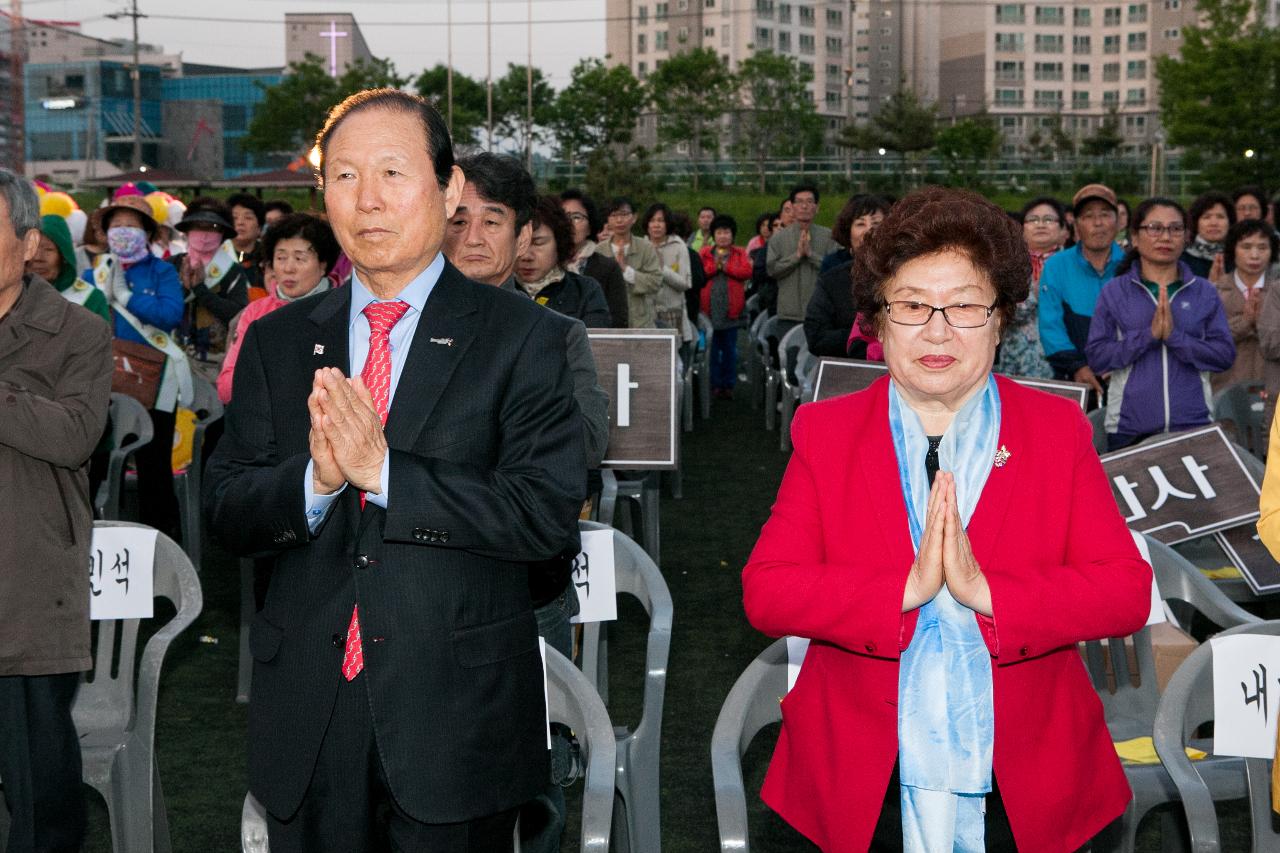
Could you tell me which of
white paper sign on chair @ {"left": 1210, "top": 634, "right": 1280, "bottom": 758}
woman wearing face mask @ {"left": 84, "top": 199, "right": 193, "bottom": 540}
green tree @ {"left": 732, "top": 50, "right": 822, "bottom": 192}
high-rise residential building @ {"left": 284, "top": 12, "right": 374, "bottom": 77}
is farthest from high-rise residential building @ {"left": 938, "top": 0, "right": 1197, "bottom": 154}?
white paper sign on chair @ {"left": 1210, "top": 634, "right": 1280, "bottom": 758}

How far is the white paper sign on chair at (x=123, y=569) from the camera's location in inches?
157

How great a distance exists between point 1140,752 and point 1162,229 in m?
3.32

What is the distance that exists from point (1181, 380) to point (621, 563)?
3.51 metres

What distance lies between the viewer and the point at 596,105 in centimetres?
5569

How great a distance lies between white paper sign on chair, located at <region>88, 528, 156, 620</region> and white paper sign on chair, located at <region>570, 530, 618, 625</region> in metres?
1.15

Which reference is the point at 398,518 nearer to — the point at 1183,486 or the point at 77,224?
the point at 1183,486

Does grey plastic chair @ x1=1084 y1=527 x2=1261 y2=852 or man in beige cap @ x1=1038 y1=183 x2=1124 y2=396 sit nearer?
grey plastic chair @ x1=1084 y1=527 x2=1261 y2=852

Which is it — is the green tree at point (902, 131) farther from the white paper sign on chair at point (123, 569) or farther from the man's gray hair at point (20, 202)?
the man's gray hair at point (20, 202)

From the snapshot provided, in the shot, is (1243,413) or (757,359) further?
(757,359)

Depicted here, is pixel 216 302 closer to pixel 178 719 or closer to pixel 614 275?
pixel 614 275

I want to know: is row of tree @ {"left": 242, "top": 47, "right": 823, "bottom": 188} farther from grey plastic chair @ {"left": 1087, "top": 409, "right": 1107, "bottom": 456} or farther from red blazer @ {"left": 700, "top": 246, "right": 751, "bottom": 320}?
grey plastic chair @ {"left": 1087, "top": 409, "right": 1107, "bottom": 456}

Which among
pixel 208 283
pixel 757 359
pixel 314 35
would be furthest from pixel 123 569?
pixel 314 35

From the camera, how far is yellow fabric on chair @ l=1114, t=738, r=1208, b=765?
377cm

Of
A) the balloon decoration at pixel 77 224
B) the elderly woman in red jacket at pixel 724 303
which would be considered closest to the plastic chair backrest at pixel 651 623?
the balloon decoration at pixel 77 224
